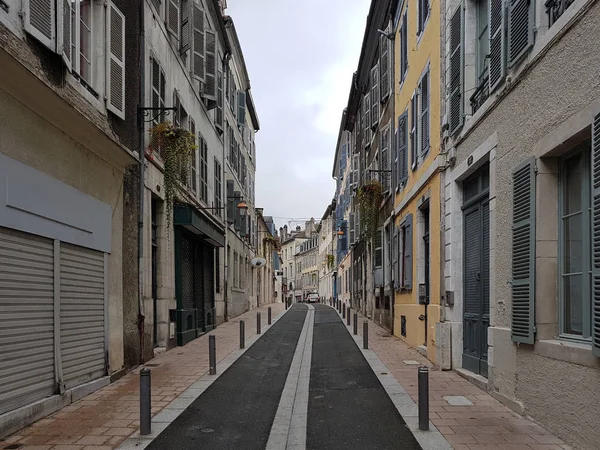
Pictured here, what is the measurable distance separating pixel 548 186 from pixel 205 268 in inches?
491

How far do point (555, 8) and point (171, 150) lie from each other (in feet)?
25.6

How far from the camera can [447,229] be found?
9.95 metres

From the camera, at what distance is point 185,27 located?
14.0 meters

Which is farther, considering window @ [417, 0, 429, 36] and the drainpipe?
window @ [417, 0, 429, 36]

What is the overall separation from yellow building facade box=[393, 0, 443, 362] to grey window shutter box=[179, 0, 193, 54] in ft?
18.3

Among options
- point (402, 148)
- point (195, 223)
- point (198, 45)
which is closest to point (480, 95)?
point (402, 148)

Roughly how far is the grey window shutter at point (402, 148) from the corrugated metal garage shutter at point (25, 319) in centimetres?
956

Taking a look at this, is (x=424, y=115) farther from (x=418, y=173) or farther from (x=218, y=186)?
(x=218, y=186)

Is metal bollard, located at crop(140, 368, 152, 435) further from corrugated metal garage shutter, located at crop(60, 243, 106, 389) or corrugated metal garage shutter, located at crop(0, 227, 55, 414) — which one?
corrugated metal garage shutter, located at crop(60, 243, 106, 389)

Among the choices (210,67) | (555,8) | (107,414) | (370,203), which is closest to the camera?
(555,8)

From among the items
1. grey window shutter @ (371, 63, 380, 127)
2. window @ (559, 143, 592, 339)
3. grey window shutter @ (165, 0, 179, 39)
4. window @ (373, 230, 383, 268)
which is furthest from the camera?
grey window shutter @ (371, 63, 380, 127)

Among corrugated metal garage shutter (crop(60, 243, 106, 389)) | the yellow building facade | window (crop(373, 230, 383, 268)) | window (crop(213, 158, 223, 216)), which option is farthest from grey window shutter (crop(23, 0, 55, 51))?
window (crop(373, 230, 383, 268))

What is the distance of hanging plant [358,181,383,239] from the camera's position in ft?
60.4

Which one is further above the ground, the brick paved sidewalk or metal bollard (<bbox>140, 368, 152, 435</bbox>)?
metal bollard (<bbox>140, 368, 152, 435</bbox>)
